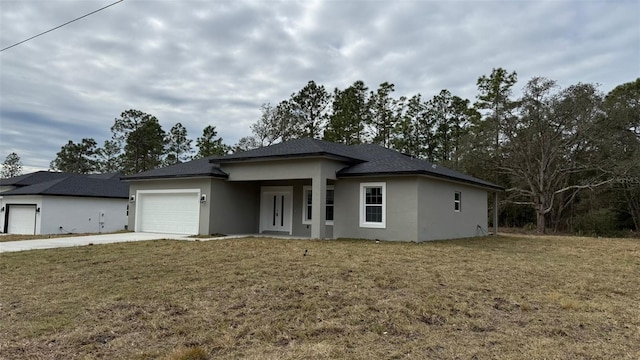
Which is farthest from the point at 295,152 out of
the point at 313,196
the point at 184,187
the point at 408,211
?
the point at 184,187

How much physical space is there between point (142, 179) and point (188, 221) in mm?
3440

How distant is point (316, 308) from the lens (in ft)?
18.7

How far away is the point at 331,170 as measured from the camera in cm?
1555

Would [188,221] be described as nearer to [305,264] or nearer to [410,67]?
[305,264]

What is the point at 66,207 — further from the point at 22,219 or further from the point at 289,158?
the point at 289,158

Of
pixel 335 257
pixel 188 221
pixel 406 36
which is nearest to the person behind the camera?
pixel 335 257

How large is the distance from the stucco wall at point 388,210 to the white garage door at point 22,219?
1876 centimetres

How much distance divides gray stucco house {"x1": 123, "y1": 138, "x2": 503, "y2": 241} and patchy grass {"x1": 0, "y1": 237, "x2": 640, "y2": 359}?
17.4 feet

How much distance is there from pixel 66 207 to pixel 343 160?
59.2ft

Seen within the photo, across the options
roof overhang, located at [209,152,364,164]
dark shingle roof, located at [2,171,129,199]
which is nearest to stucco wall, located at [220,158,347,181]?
roof overhang, located at [209,152,364,164]

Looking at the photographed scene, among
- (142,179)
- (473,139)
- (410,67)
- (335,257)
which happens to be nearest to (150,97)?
(142,179)

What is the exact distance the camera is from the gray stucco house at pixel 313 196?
14.8m

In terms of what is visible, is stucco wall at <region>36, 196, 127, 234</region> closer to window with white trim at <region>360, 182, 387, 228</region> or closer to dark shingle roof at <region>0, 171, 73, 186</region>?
dark shingle roof at <region>0, 171, 73, 186</region>

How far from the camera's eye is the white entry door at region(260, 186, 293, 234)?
18234 mm
